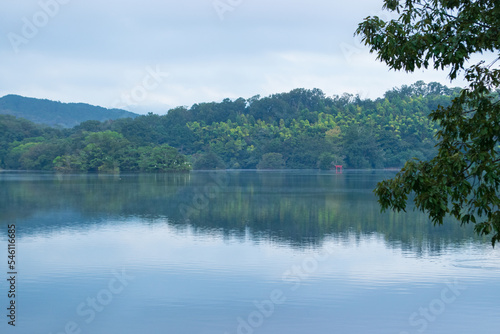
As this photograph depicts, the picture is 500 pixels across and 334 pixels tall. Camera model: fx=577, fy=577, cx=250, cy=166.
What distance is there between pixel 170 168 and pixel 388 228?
48446 millimetres

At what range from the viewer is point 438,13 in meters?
5.89

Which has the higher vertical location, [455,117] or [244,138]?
[244,138]

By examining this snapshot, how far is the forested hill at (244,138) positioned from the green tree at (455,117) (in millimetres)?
58433

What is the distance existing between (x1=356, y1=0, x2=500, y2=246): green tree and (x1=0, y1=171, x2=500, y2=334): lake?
2897mm

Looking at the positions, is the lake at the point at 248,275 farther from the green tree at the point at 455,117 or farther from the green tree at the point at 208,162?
the green tree at the point at 208,162

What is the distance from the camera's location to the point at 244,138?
283 feet

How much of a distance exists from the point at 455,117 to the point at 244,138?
265 ft

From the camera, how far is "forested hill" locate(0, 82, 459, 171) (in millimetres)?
64312

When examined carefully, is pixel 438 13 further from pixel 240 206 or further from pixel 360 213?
pixel 240 206

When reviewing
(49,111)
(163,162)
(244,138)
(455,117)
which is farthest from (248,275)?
(49,111)

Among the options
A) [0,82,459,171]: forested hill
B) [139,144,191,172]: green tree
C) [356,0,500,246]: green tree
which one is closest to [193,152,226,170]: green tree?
[0,82,459,171]: forested hill

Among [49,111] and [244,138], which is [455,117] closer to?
[244,138]

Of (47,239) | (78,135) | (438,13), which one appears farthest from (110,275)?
(78,135)

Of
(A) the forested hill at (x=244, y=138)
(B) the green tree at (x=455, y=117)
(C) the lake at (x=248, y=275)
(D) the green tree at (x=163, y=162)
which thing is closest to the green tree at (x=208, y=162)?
(A) the forested hill at (x=244, y=138)
